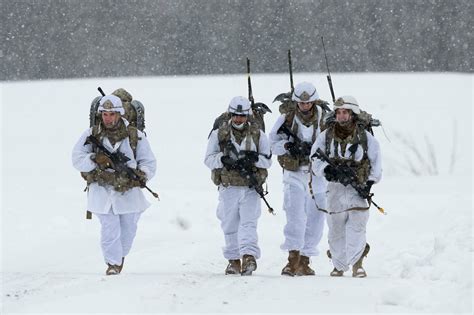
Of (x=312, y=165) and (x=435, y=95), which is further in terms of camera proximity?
(x=435, y=95)

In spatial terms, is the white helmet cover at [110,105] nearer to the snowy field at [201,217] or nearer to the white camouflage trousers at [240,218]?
the white camouflage trousers at [240,218]

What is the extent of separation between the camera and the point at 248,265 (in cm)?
1023

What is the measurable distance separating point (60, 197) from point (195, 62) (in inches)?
1116

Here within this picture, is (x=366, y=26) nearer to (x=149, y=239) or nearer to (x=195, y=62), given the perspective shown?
(x=195, y=62)

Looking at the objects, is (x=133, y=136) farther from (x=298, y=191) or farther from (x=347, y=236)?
(x=347, y=236)

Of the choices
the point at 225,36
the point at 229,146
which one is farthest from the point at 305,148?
the point at 225,36

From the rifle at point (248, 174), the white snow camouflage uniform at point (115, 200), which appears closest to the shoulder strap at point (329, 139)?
the rifle at point (248, 174)

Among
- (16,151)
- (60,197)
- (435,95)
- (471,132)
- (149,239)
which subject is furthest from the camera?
(435,95)

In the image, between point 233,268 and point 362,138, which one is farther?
point 233,268

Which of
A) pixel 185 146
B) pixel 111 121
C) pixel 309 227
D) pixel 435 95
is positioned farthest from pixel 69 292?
pixel 435 95

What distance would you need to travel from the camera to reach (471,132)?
29281 mm

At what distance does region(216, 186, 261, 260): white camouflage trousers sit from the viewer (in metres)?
10.3

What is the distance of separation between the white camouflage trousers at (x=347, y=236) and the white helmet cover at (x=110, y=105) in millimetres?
2434

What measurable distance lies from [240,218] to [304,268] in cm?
94
